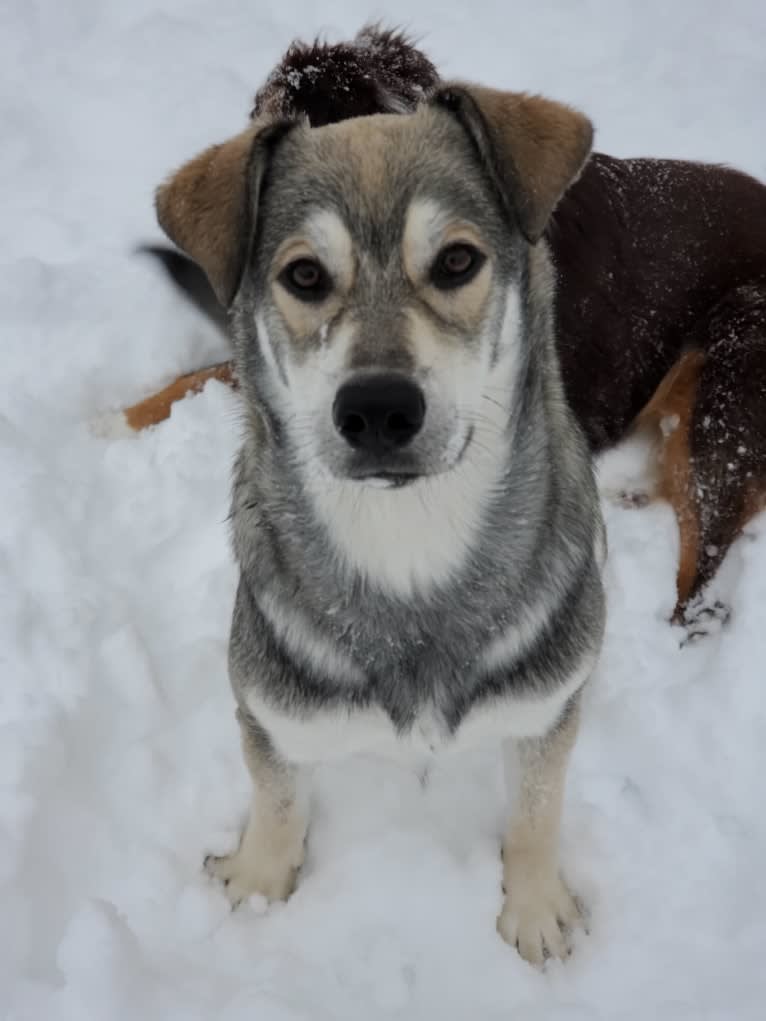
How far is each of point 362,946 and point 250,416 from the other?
1548mm

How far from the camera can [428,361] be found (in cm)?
195

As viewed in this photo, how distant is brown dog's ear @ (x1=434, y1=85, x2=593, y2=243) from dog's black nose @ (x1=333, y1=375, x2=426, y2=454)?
0.56m

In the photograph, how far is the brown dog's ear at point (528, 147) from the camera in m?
2.13

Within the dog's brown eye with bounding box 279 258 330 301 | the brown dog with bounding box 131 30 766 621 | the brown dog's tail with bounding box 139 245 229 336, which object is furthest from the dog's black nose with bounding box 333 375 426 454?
the brown dog's tail with bounding box 139 245 229 336

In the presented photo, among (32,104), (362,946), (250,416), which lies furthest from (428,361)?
(32,104)

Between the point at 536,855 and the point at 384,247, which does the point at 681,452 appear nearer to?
the point at 536,855

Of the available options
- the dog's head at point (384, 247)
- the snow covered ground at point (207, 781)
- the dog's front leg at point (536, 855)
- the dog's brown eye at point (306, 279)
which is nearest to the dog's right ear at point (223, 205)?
the dog's head at point (384, 247)

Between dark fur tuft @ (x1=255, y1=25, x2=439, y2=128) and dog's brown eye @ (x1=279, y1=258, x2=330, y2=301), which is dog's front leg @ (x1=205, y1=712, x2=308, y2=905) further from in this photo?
dark fur tuft @ (x1=255, y1=25, x2=439, y2=128)

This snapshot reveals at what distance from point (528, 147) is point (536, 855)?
1.91m

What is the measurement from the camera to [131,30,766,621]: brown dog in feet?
11.2

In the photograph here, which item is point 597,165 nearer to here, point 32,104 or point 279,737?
point 279,737

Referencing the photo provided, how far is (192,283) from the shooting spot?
4.25 metres

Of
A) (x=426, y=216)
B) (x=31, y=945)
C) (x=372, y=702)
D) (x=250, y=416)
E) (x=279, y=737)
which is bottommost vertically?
(x=31, y=945)

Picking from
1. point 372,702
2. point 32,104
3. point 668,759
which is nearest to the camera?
point 372,702
